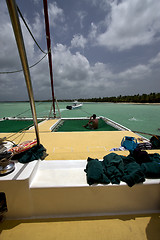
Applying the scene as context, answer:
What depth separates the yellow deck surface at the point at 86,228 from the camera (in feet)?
3.57

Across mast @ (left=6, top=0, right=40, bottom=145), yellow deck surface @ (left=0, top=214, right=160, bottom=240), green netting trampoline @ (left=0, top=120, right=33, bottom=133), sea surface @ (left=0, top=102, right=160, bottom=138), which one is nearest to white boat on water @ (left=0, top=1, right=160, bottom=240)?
yellow deck surface @ (left=0, top=214, right=160, bottom=240)

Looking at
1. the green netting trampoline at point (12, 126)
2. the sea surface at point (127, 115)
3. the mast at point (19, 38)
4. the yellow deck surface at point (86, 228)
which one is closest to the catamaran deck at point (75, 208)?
the yellow deck surface at point (86, 228)

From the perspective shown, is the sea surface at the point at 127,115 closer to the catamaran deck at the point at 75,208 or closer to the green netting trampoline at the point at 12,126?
the green netting trampoline at the point at 12,126

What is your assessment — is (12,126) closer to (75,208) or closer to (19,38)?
(75,208)

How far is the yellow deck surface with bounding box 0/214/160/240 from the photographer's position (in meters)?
1.09

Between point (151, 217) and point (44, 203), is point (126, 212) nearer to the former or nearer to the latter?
point (151, 217)

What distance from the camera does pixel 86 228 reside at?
3.81ft

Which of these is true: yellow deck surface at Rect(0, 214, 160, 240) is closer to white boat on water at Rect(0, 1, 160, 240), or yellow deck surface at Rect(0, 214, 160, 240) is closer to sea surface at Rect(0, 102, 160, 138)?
white boat on water at Rect(0, 1, 160, 240)

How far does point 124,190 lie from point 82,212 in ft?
1.95

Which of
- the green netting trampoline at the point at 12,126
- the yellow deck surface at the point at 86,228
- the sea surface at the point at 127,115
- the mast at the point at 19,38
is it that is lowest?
the sea surface at the point at 127,115

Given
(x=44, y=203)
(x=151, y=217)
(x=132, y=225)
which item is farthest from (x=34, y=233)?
(x=151, y=217)

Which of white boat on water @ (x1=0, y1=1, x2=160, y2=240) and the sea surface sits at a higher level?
white boat on water @ (x1=0, y1=1, x2=160, y2=240)

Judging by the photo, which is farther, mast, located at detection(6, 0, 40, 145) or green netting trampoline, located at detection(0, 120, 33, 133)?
green netting trampoline, located at detection(0, 120, 33, 133)

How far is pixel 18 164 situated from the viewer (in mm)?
1395
